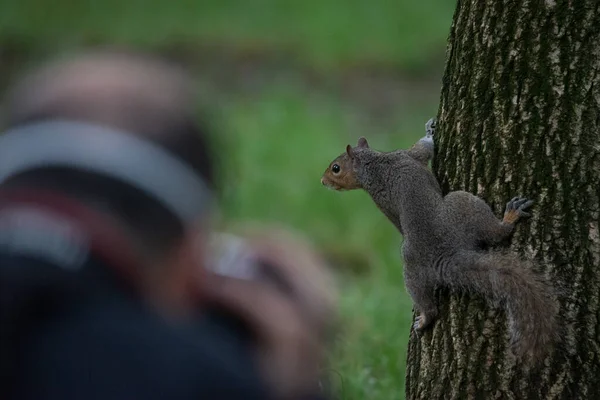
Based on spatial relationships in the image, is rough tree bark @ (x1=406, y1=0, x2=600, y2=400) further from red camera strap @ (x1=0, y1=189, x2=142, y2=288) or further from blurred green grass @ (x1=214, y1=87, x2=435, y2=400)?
red camera strap @ (x1=0, y1=189, x2=142, y2=288)

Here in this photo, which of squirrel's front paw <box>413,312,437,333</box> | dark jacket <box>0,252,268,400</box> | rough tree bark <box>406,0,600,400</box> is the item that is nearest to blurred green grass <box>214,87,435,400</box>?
squirrel's front paw <box>413,312,437,333</box>

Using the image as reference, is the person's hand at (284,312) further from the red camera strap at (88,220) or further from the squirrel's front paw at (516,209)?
the squirrel's front paw at (516,209)

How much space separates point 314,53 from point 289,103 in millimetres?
2234

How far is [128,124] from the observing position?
4.50 feet

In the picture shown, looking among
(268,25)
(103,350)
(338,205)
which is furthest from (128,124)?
(268,25)

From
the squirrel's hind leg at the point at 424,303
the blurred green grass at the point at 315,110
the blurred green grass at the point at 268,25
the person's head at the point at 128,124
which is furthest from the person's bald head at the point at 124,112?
the blurred green grass at the point at 268,25

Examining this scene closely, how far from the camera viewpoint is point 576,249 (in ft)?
9.07

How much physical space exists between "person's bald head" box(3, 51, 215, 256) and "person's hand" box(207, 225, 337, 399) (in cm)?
14

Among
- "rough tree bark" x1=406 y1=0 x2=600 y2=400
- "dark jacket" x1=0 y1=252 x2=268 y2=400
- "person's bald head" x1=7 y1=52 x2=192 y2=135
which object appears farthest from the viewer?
"rough tree bark" x1=406 y1=0 x2=600 y2=400

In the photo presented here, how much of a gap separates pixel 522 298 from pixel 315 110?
7.39m

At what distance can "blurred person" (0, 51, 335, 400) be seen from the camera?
4.20 ft

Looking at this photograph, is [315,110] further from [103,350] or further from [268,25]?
[103,350]

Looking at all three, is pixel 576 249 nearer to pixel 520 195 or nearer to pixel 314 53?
pixel 520 195

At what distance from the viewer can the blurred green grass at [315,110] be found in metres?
4.98
